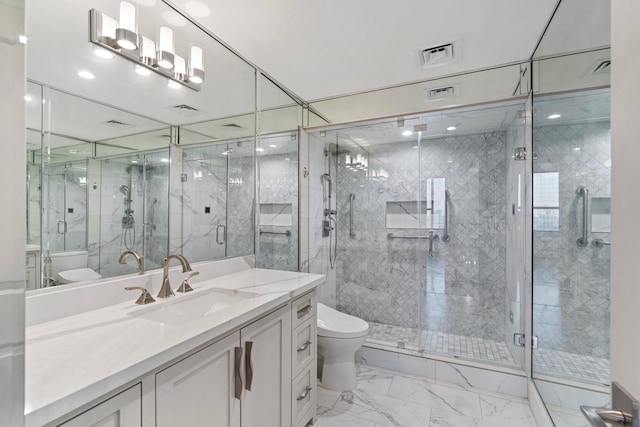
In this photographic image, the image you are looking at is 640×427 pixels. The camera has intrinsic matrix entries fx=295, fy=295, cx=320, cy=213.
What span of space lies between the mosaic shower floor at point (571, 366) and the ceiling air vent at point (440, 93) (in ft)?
6.58

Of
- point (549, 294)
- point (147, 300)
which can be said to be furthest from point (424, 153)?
point (147, 300)

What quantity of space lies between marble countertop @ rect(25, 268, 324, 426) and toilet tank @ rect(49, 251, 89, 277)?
0.19 meters

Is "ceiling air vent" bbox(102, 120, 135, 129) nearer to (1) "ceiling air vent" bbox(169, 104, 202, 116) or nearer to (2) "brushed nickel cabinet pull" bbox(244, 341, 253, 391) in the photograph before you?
(1) "ceiling air vent" bbox(169, 104, 202, 116)

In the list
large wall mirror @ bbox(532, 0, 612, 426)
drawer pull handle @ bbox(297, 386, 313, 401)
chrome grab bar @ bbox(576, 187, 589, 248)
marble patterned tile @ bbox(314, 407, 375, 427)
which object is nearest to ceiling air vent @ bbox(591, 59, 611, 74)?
large wall mirror @ bbox(532, 0, 612, 426)

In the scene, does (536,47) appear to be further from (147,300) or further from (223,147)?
(147,300)

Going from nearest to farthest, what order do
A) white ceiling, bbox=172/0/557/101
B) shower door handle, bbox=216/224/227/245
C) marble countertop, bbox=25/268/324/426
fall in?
marble countertop, bbox=25/268/324/426, white ceiling, bbox=172/0/557/101, shower door handle, bbox=216/224/227/245

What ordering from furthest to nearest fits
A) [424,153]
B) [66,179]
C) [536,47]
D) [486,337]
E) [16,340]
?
[424,153] → [486,337] → [536,47] → [66,179] → [16,340]

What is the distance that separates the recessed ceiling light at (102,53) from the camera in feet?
4.05

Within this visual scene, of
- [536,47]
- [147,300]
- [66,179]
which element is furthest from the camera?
[536,47]

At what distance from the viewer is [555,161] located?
1753mm

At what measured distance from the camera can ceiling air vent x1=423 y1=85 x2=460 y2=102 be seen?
8.10ft

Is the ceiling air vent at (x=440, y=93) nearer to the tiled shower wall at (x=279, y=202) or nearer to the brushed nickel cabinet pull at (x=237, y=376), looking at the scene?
the tiled shower wall at (x=279, y=202)

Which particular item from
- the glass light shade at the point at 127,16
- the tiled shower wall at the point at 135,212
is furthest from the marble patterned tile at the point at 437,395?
the glass light shade at the point at 127,16

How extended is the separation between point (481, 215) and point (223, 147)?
2.58 m
